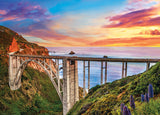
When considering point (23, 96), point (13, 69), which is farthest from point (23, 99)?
point (13, 69)

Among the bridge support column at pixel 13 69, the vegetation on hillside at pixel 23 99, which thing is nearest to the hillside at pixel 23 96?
the vegetation on hillside at pixel 23 99

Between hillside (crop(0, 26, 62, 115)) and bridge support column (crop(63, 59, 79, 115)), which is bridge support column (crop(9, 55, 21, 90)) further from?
bridge support column (crop(63, 59, 79, 115))

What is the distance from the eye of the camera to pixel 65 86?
63.5 ft

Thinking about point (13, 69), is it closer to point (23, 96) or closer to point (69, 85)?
point (23, 96)

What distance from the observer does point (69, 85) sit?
64.7 feet

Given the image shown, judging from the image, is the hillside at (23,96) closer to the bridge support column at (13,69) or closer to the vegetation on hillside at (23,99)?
the vegetation on hillside at (23,99)

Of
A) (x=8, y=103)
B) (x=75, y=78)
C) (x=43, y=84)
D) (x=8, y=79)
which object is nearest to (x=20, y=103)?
(x=8, y=103)

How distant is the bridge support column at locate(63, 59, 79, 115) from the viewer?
63.1 feet

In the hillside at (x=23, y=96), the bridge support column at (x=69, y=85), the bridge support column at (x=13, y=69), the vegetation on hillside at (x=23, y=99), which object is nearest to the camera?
the bridge support column at (x=69, y=85)

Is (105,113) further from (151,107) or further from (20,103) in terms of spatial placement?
(20,103)

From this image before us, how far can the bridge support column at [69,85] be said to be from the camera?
19.2m

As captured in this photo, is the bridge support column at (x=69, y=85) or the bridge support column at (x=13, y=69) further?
the bridge support column at (x=13, y=69)

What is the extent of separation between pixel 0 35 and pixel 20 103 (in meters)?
30.4

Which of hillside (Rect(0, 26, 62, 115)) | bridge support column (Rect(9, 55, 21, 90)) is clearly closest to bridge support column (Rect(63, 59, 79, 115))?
hillside (Rect(0, 26, 62, 115))
